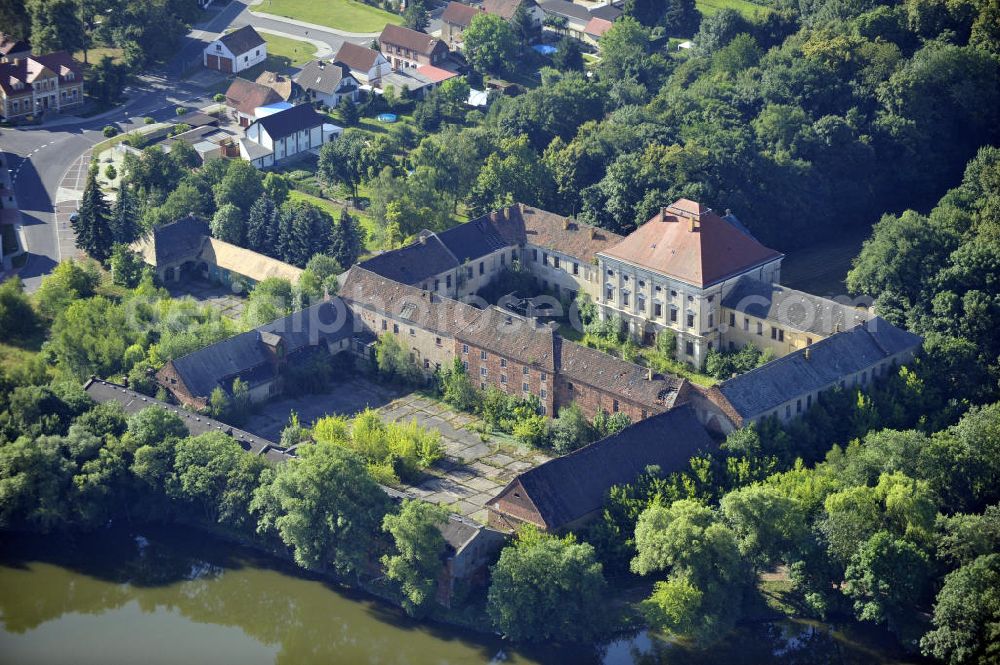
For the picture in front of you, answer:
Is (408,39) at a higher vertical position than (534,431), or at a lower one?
higher

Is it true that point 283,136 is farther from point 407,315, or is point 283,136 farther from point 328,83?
point 407,315

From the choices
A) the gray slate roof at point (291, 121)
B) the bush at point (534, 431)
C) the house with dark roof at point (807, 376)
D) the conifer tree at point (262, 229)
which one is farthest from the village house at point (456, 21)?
the house with dark roof at point (807, 376)

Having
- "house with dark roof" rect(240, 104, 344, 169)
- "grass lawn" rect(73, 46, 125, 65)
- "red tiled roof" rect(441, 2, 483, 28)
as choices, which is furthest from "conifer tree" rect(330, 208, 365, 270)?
"red tiled roof" rect(441, 2, 483, 28)

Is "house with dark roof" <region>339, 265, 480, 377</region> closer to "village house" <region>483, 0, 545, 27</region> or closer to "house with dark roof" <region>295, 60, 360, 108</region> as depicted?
"house with dark roof" <region>295, 60, 360, 108</region>

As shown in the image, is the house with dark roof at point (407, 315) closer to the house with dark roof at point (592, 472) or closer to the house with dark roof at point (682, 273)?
the house with dark roof at point (682, 273)

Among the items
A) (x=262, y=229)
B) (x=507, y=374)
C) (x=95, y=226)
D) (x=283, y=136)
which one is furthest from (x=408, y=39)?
(x=507, y=374)

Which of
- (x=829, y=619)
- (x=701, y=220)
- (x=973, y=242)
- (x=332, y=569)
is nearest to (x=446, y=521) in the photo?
(x=332, y=569)

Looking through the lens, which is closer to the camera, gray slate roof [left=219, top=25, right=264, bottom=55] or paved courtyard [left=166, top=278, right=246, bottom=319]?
paved courtyard [left=166, top=278, right=246, bottom=319]
